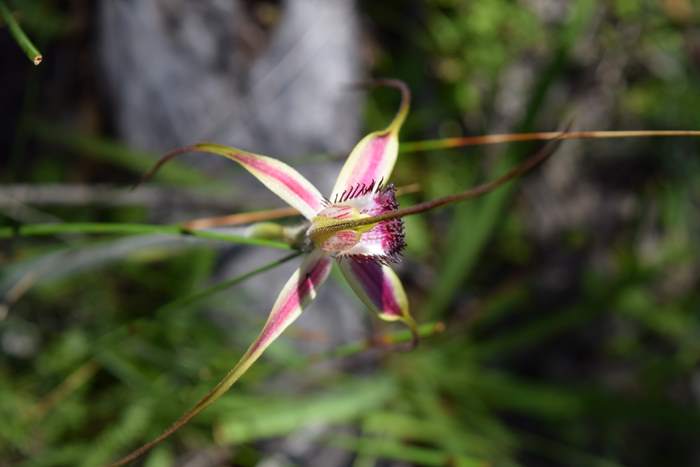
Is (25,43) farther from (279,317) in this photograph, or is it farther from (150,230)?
(279,317)

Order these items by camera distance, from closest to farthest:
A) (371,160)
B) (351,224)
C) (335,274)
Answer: (351,224)
(371,160)
(335,274)

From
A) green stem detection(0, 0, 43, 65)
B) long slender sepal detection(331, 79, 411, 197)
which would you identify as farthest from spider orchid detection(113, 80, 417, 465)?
green stem detection(0, 0, 43, 65)

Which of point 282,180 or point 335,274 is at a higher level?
point 335,274

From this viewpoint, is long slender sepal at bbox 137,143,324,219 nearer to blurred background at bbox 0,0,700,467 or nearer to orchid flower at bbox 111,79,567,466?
orchid flower at bbox 111,79,567,466

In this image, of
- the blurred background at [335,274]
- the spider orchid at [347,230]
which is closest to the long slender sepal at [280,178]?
the spider orchid at [347,230]

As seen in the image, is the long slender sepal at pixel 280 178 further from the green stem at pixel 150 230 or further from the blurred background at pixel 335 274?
the blurred background at pixel 335 274

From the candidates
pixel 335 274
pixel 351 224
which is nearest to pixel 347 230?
pixel 351 224
